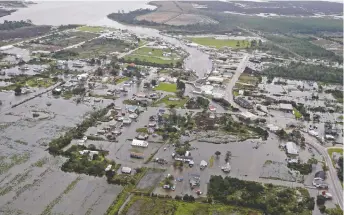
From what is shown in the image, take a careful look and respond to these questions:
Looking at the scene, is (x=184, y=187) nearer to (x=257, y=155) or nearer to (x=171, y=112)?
(x=257, y=155)

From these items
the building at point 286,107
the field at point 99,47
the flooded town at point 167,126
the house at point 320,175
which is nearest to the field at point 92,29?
the flooded town at point 167,126

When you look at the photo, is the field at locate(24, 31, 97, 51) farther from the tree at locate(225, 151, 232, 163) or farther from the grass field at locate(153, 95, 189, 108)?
the tree at locate(225, 151, 232, 163)

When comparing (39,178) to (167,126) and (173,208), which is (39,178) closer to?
(173,208)

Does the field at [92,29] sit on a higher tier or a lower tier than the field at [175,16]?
lower

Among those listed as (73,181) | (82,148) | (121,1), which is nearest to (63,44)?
(82,148)

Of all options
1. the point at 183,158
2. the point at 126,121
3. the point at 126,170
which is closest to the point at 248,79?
the point at 126,121

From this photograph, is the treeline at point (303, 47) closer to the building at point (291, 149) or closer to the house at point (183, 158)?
the building at point (291, 149)
